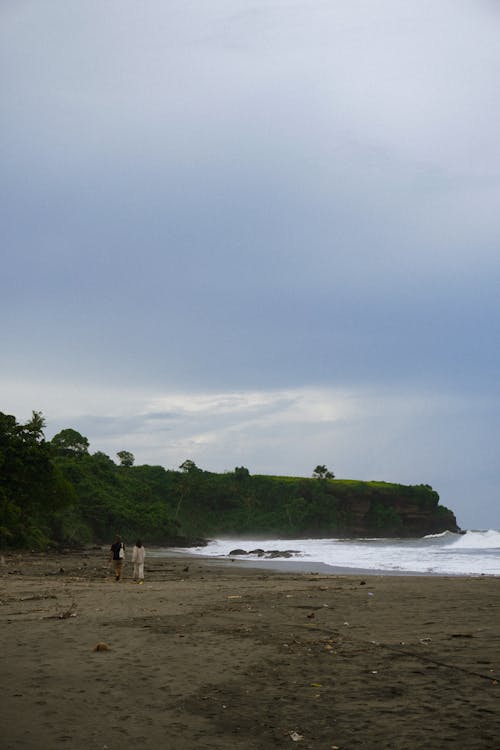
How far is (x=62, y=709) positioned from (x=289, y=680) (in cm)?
233

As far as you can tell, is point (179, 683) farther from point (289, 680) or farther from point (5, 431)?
point (5, 431)

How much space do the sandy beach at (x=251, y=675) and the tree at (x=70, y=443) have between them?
2500 inches

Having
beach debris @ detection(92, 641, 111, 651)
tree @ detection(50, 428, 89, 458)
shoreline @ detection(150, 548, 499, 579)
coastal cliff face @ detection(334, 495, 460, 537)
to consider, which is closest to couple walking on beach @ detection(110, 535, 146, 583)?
shoreline @ detection(150, 548, 499, 579)

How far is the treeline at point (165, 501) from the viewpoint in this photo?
4144cm

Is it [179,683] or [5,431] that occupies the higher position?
[5,431]

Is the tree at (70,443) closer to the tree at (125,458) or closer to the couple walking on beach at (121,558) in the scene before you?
the tree at (125,458)

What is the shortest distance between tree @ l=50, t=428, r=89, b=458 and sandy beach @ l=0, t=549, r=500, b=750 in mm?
63510

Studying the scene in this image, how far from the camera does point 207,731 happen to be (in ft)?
19.3

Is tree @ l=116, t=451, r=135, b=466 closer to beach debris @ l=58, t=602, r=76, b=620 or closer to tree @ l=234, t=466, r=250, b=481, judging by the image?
tree @ l=234, t=466, r=250, b=481

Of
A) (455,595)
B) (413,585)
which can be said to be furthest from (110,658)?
(413,585)

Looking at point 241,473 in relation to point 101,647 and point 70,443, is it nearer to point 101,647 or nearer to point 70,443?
point 70,443

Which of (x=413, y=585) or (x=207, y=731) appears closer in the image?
(x=207, y=731)

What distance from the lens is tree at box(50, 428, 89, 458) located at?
2970 inches

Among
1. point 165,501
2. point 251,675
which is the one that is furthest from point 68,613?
point 165,501
